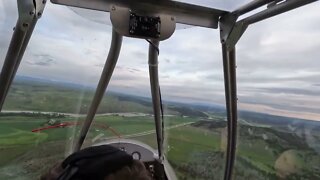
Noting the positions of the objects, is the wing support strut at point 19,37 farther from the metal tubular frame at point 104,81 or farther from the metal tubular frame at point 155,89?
the metal tubular frame at point 155,89

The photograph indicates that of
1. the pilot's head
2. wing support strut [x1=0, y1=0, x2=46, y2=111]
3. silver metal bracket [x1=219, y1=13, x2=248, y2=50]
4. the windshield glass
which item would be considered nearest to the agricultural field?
the windshield glass

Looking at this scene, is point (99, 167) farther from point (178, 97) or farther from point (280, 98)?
point (178, 97)

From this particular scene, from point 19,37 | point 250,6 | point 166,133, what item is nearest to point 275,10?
point 250,6

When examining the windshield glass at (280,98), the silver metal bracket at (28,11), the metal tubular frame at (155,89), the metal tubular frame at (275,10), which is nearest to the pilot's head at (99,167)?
the silver metal bracket at (28,11)

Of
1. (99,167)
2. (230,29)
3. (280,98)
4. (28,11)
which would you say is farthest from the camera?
(280,98)

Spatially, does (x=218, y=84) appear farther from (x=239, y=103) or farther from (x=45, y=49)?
(x=45, y=49)

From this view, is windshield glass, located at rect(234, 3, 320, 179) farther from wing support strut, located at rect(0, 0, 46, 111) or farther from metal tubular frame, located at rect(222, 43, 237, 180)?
wing support strut, located at rect(0, 0, 46, 111)
